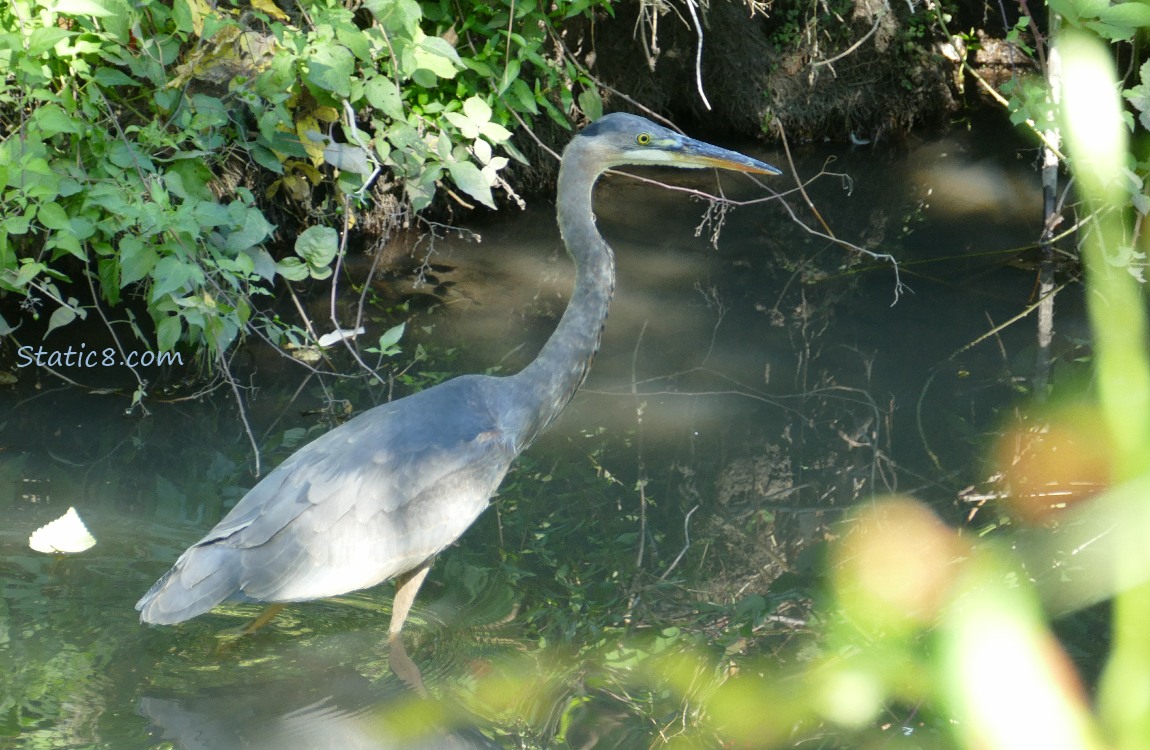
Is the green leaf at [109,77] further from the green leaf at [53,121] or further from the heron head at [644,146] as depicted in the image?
the heron head at [644,146]

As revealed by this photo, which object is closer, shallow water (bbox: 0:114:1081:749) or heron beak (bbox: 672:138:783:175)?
shallow water (bbox: 0:114:1081:749)

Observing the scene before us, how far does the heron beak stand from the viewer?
12.8 ft

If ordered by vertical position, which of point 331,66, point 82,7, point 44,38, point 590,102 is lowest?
point 590,102

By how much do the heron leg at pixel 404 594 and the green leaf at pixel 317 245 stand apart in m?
1.31

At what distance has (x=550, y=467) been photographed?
4590 mm

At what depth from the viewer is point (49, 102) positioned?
172 inches

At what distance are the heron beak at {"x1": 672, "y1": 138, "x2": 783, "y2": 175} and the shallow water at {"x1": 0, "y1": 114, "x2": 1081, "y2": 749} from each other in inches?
49.8

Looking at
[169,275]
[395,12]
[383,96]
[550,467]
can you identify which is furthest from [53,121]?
[550,467]

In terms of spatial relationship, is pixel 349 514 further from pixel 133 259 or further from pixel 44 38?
pixel 44 38

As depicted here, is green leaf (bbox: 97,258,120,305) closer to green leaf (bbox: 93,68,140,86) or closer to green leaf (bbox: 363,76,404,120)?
green leaf (bbox: 93,68,140,86)

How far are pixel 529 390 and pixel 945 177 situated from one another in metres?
4.93

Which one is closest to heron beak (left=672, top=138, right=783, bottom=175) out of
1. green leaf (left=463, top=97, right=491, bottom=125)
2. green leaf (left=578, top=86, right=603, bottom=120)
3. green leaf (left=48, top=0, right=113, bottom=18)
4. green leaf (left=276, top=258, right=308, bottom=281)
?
green leaf (left=463, top=97, right=491, bottom=125)

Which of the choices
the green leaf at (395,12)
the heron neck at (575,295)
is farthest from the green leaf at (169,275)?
the heron neck at (575,295)

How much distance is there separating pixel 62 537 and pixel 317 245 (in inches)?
54.3
